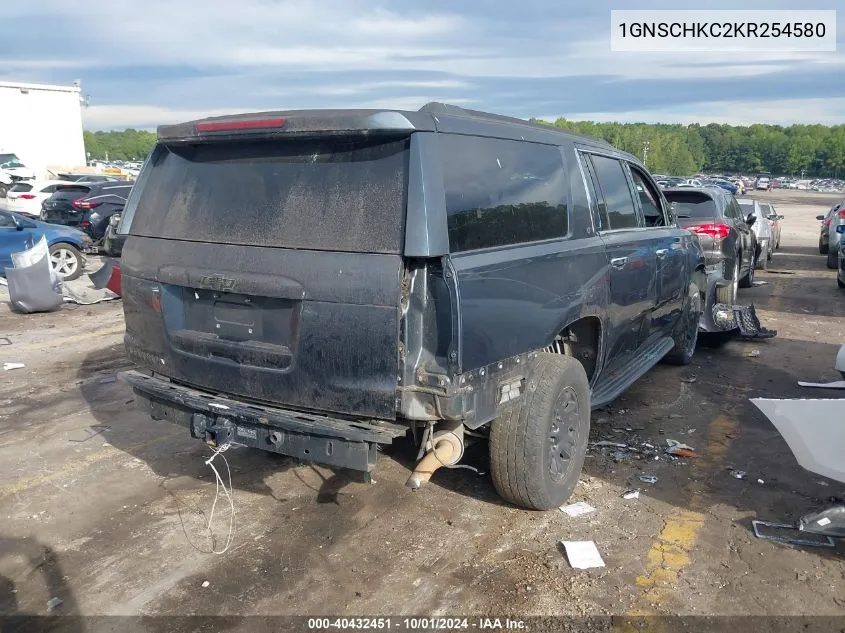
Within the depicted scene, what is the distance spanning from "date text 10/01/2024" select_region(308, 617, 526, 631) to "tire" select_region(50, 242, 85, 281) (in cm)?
1113

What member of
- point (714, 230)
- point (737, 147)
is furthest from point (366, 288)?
point (737, 147)

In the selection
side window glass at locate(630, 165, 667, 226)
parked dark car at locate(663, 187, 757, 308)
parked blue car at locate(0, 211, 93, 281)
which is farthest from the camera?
parked blue car at locate(0, 211, 93, 281)

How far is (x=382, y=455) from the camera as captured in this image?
16.1ft

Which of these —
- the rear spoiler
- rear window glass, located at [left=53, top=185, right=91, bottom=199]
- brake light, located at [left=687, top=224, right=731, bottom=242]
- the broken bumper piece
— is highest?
rear window glass, located at [left=53, top=185, right=91, bottom=199]

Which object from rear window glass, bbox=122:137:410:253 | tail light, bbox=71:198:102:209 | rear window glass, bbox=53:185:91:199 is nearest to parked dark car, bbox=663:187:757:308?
rear window glass, bbox=122:137:410:253

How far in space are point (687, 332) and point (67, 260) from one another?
10643 millimetres

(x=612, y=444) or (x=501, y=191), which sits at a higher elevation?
(x=501, y=191)

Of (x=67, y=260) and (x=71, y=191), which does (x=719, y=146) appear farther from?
(x=67, y=260)

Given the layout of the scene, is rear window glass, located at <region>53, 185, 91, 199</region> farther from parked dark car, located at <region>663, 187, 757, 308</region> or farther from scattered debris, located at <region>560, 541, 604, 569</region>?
scattered debris, located at <region>560, 541, 604, 569</region>

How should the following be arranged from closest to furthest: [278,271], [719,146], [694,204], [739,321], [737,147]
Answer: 1. [278,271]
2. [739,321]
3. [694,204]
4. [737,147]
5. [719,146]

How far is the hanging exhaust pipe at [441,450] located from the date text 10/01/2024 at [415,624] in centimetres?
A: 61

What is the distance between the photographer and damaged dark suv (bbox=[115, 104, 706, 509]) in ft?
10.2

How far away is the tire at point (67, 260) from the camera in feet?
41.1

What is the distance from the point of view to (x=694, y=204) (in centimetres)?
1052
